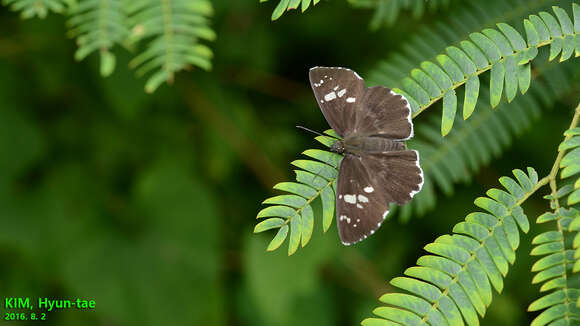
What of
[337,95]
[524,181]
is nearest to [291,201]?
[337,95]

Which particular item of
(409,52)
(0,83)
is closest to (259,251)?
(409,52)

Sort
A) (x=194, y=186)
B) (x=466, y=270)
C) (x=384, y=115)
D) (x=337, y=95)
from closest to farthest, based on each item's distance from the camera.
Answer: (x=466, y=270)
(x=384, y=115)
(x=337, y=95)
(x=194, y=186)

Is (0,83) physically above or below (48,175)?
above

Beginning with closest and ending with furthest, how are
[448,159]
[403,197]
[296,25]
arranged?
1. [403,197]
2. [448,159]
3. [296,25]

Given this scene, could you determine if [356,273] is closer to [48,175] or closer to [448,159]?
[448,159]

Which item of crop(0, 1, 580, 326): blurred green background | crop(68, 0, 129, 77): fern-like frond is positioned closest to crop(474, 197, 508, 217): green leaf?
crop(68, 0, 129, 77): fern-like frond

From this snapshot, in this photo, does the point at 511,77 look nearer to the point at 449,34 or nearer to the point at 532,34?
the point at 532,34

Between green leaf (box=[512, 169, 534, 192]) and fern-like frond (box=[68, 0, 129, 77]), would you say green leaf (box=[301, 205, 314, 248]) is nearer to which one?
green leaf (box=[512, 169, 534, 192])
